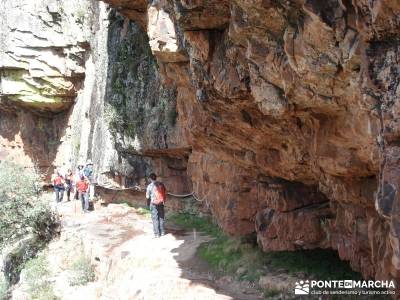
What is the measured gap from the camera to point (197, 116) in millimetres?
10094

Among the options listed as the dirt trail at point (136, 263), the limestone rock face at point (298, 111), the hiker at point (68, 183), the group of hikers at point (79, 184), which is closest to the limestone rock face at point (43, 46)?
the group of hikers at point (79, 184)

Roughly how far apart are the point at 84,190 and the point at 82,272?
6.33 metres

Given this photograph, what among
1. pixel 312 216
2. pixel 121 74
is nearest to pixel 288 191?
pixel 312 216

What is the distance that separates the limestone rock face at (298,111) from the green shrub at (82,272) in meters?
3.49

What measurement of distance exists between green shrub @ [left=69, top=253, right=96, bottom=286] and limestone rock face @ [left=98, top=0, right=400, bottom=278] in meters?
3.49

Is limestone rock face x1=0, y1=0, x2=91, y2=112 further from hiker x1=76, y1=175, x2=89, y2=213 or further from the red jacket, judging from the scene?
hiker x1=76, y1=175, x2=89, y2=213

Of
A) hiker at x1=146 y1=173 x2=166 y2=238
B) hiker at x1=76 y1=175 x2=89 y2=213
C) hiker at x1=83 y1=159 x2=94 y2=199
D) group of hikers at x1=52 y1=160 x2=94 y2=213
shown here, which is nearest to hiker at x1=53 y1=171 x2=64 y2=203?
group of hikers at x1=52 y1=160 x2=94 y2=213

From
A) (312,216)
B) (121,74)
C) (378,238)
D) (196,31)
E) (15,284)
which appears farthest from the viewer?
(121,74)

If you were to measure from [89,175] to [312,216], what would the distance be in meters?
12.6

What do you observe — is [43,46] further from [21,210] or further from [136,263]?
[136,263]

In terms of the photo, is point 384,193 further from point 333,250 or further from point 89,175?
point 89,175

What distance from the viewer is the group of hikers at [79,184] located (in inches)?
709

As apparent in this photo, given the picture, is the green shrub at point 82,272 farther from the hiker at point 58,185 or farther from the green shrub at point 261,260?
the hiker at point 58,185

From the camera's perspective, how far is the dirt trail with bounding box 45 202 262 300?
367 inches
